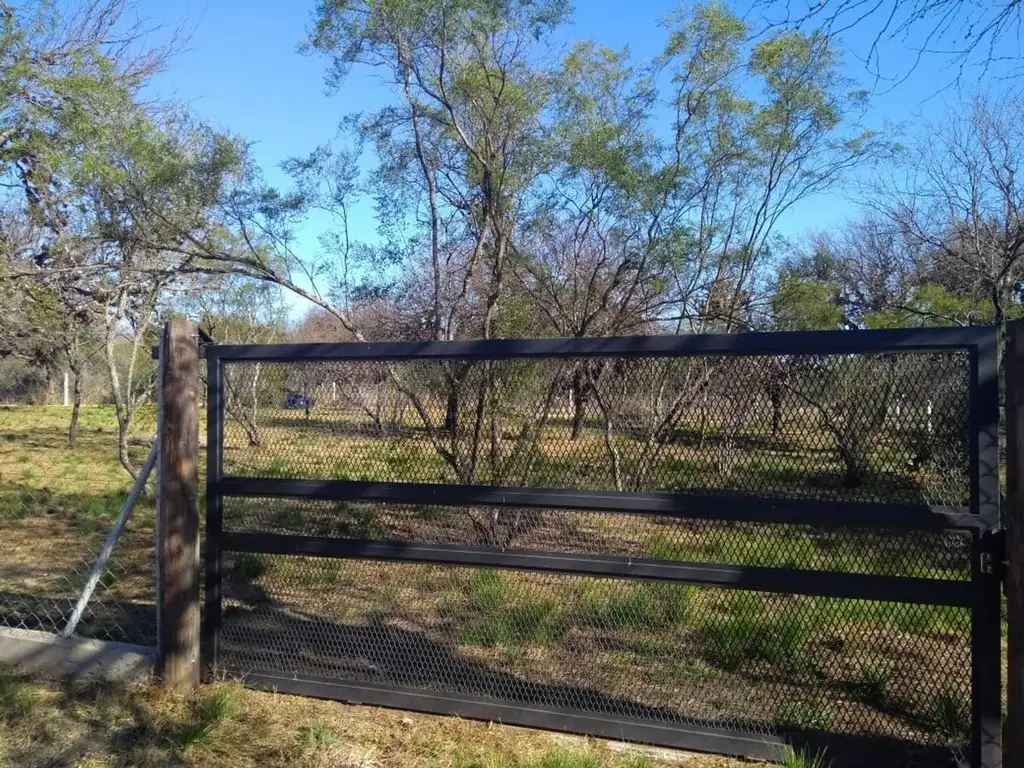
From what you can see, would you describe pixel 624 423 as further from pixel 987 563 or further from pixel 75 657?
pixel 75 657

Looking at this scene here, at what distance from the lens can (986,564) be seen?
2.95m

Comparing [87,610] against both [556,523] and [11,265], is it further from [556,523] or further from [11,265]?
[11,265]

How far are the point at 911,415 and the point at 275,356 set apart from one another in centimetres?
281

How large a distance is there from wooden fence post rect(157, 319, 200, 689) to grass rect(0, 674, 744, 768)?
0.19m

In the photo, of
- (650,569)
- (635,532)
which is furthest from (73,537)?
(650,569)

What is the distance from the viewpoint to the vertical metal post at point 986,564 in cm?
293

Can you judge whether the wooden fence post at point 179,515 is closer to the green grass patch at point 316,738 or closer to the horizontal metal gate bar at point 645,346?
the horizontal metal gate bar at point 645,346

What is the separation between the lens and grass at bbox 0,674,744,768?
3.28 m

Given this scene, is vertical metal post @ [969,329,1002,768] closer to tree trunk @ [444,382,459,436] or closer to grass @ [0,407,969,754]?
grass @ [0,407,969,754]

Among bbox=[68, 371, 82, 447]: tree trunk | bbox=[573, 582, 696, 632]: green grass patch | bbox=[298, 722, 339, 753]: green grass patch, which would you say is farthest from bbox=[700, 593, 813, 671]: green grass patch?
bbox=[68, 371, 82, 447]: tree trunk

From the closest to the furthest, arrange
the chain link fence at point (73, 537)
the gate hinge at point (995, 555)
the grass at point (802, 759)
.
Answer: the gate hinge at point (995, 555) → the grass at point (802, 759) → the chain link fence at point (73, 537)

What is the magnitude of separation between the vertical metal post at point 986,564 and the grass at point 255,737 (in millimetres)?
953

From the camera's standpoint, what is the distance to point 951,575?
10.3 ft

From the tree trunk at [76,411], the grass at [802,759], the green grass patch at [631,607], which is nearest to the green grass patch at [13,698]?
the green grass patch at [631,607]
